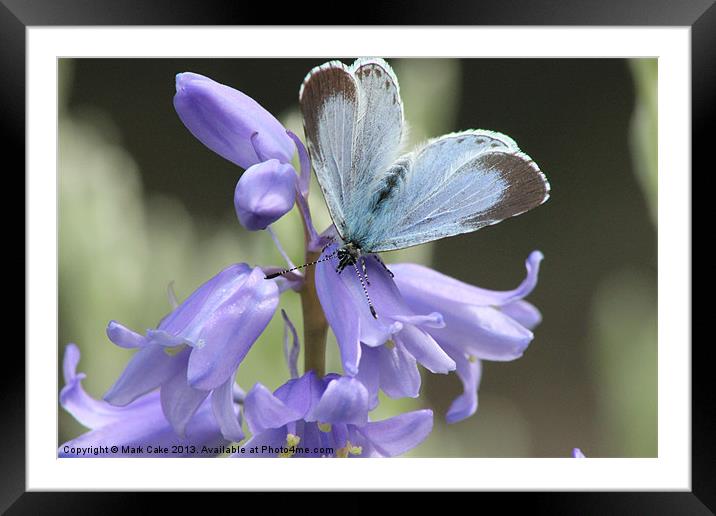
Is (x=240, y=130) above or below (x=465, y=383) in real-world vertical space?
above

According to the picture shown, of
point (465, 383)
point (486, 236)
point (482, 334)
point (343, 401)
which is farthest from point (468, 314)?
point (486, 236)

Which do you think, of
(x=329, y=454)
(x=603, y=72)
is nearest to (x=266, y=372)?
(x=329, y=454)

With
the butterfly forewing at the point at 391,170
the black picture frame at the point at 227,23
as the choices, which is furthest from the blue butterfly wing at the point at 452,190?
the black picture frame at the point at 227,23

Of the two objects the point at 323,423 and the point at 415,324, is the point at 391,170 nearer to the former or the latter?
the point at 415,324

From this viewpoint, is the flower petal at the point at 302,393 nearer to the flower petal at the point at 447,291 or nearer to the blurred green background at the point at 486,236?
the flower petal at the point at 447,291

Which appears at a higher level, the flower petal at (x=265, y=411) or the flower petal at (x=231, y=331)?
the flower petal at (x=231, y=331)
